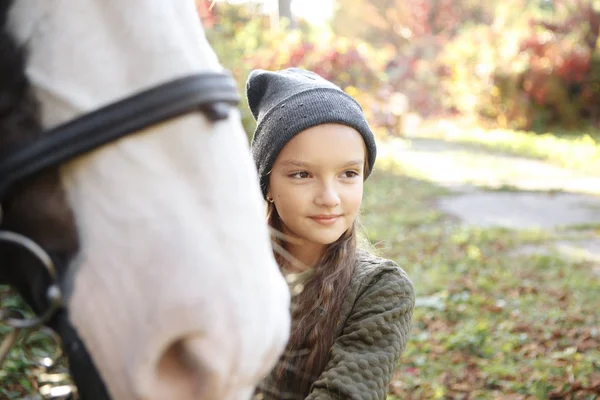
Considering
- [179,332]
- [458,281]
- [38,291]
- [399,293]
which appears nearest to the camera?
[179,332]

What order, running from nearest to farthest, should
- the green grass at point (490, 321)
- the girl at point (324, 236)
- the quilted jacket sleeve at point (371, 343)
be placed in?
1. the quilted jacket sleeve at point (371, 343)
2. the girl at point (324, 236)
3. the green grass at point (490, 321)

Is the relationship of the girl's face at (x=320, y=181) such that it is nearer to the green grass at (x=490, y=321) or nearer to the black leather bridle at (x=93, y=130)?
the green grass at (x=490, y=321)

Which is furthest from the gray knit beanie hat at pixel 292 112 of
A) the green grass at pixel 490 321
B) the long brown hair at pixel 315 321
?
the green grass at pixel 490 321

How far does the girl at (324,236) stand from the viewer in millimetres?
1659

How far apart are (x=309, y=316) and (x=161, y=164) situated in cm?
95

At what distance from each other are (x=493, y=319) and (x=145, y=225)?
13.0 feet

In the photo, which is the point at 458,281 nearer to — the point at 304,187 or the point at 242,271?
the point at 304,187

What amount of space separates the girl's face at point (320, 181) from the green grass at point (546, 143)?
894 centimetres

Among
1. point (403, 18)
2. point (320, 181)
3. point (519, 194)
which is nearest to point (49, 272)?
point (320, 181)

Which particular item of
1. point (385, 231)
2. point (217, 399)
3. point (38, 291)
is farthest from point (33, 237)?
point (385, 231)

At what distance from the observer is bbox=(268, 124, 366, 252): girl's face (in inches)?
66.3

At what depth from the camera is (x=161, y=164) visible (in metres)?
0.85

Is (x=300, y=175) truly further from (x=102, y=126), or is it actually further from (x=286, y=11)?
(x=286, y=11)

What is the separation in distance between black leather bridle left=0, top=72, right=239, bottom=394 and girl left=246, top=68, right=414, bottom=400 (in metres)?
0.81
